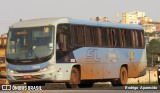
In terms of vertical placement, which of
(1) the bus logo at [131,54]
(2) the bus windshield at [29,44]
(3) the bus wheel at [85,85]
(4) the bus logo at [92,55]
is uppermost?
(2) the bus windshield at [29,44]

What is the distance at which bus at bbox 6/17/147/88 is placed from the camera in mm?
25422

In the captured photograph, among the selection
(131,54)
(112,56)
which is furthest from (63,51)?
(131,54)

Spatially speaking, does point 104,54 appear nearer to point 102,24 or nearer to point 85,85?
point 102,24

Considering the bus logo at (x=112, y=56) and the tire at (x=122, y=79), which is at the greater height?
the bus logo at (x=112, y=56)

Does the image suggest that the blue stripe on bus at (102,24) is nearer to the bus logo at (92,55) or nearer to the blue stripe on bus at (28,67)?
the bus logo at (92,55)

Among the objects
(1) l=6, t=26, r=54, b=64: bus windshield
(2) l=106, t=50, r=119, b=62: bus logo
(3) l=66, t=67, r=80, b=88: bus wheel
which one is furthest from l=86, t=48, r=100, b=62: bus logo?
(1) l=6, t=26, r=54, b=64: bus windshield

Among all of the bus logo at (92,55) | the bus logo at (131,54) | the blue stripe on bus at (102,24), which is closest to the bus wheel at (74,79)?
the bus logo at (92,55)

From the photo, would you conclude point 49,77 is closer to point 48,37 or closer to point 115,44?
point 48,37

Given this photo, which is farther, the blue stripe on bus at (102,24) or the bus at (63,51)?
the blue stripe on bus at (102,24)

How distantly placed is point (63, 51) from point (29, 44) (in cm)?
158

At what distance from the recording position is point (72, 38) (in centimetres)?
2678

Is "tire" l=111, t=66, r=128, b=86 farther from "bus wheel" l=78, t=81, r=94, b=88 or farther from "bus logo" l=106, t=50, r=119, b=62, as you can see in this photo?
"bus wheel" l=78, t=81, r=94, b=88

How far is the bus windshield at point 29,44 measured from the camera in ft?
83.2

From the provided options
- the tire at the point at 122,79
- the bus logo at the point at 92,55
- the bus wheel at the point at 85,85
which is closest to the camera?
the bus logo at the point at 92,55
